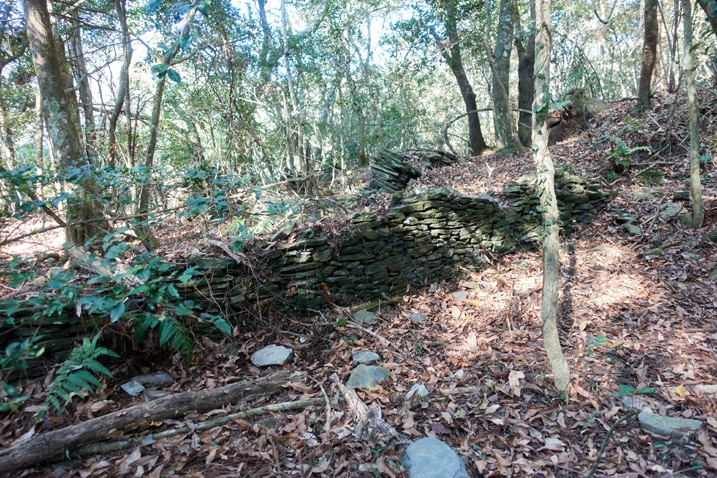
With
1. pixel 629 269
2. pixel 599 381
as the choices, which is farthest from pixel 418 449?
pixel 629 269

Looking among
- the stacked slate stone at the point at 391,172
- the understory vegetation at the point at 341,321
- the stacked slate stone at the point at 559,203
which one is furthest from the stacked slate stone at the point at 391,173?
the stacked slate stone at the point at 559,203

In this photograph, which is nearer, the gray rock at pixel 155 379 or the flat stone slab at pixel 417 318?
the gray rock at pixel 155 379

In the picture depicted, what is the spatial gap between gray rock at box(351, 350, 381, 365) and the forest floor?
0.06 metres

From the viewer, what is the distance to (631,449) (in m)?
2.67

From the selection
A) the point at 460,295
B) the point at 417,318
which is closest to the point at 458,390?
the point at 417,318

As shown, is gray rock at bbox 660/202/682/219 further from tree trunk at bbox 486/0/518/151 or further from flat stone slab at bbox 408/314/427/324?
flat stone slab at bbox 408/314/427/324

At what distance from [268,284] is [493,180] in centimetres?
538

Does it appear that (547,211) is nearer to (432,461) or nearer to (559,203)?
(432,461)

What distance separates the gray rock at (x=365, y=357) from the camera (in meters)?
3.68

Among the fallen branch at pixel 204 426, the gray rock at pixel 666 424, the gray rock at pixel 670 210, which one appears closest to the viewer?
the fallen branch at pixel 204 426

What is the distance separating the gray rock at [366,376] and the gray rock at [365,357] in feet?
0.40

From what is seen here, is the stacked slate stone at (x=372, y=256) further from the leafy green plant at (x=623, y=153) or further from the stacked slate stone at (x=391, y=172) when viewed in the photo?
the stacked slate stone at (x=391, y=172)

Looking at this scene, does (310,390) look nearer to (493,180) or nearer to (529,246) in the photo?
(529,246)

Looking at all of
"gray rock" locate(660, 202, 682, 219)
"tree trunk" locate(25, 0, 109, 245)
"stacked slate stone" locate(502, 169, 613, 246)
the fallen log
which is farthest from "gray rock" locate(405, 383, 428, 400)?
"gray rock" locate(660, 202, 682, 219)
